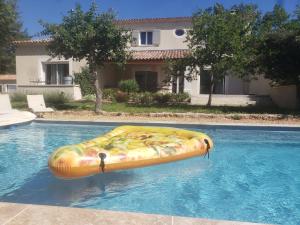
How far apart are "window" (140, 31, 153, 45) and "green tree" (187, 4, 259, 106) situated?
984 cm

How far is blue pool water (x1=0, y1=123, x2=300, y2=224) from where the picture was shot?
18.2ft

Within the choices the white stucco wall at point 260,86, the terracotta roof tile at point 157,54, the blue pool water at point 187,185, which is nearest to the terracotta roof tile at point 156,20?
the terracotta roof tile at point 157,54

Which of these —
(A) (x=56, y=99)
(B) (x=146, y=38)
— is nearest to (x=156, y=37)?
(B) (x=146, y=38)

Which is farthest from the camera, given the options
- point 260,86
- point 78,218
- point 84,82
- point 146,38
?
point 146,38

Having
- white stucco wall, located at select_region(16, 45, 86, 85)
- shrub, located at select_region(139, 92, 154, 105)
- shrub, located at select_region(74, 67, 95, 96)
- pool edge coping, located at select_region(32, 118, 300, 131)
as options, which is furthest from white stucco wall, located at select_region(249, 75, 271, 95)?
Answer: white stucco wall, located at select_region(16, 45, 86, 85)

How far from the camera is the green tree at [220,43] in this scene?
655 inches

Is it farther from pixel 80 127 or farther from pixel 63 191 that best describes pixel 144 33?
pixel 63 191

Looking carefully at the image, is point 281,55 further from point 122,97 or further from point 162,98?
point 122,97

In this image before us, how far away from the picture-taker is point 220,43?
16.7m

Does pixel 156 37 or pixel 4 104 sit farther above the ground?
pixel 156 37

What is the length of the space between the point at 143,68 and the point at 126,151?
2014cm

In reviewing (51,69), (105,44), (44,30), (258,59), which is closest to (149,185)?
(105,44)

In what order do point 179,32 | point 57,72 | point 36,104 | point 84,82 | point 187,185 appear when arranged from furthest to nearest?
point 179,32 → point 57,72 → point 84,82 → point 36,104 → point 187,185

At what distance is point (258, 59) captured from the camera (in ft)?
61.4
